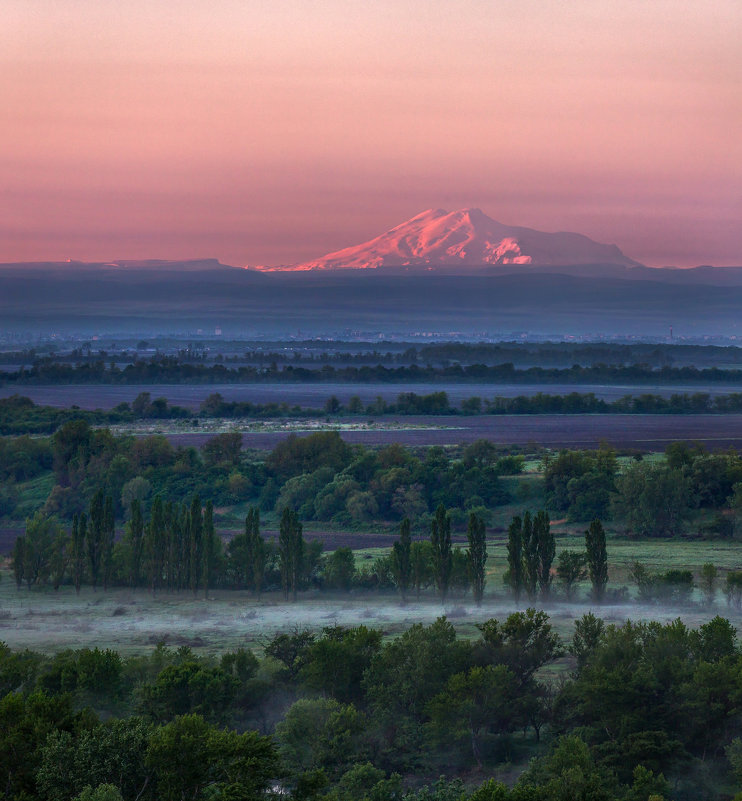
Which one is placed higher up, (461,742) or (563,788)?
(563,788)

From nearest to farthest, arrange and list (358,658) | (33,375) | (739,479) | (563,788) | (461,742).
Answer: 1. (563,788)
2. (461,742)
3. (358,658)
4. (739,479)
5. (33,375)

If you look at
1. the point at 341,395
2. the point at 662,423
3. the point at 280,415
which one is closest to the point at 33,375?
the point at 341,395

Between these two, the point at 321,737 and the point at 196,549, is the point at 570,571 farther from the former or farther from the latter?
the point at 321,737

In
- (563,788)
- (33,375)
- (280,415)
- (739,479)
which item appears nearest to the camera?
(563,788)

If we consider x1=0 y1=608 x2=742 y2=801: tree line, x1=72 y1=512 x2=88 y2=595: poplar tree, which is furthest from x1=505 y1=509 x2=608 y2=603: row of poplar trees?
x1=72 y1=512 x2=88 y2=595: poplar tree

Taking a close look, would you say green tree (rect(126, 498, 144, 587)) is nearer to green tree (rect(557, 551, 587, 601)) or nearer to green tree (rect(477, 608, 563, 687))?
green tree (rect(557, 551, 587, 601))

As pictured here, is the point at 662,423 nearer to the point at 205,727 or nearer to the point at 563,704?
the point at 563,704

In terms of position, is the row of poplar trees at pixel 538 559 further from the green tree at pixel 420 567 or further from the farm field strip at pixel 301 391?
the farm field strip at pixel 301 391

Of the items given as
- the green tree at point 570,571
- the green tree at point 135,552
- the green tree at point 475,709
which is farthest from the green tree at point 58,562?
the green tree at point 475,709

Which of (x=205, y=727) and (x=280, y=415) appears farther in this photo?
(x=280, y=415)
